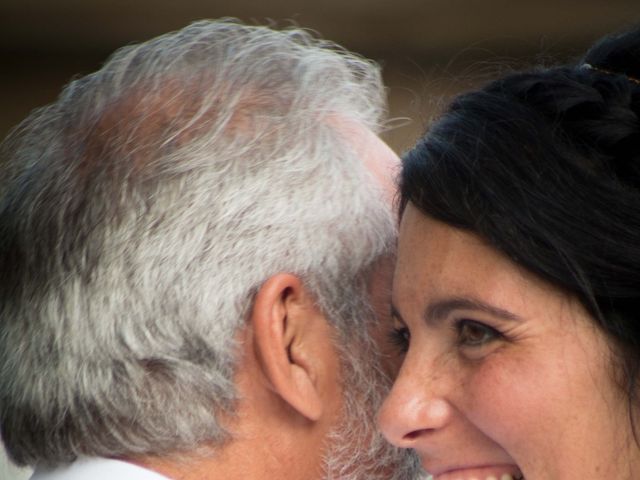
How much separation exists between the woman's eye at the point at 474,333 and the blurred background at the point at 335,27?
16.0 feet

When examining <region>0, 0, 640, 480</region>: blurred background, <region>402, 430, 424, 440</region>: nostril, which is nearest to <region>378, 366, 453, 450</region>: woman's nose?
<region>402, 430, 424, 440</region>: nostril

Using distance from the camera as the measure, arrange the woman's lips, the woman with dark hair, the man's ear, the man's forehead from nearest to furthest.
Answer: the woman with dark hair
the woman's lips
the man's ear
the man's forehead

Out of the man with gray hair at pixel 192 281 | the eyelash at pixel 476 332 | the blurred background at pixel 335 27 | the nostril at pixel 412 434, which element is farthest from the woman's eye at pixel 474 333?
the blurred background at pixel 335 27

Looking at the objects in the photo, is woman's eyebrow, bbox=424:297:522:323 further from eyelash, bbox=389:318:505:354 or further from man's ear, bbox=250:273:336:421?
man's ear, bbox=250:273:336:421

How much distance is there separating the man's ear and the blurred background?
4714 mm

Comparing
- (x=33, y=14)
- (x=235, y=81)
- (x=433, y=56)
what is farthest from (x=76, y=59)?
(x=235, y=81)

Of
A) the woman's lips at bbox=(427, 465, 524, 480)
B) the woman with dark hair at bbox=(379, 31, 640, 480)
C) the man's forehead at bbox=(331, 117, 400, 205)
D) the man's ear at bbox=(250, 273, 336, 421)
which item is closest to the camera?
the woman with dark hair at bbox=(379, 31, 640, 480)

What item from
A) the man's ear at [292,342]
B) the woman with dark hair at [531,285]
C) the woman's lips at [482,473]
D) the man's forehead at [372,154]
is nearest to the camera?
the woman with dark hair at [531,285]

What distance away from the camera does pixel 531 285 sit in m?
1.55

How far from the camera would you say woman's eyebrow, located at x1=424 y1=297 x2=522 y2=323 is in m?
1.56

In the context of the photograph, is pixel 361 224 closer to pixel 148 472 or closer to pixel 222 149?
pixel 222 149

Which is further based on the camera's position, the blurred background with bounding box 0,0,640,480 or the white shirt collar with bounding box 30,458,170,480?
the blurred background with bounding box 0,0,640,480

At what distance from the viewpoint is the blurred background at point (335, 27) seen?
674 cm

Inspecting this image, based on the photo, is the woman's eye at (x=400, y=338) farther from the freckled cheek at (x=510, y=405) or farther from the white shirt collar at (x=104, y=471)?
the white shirt collar at (x=104, y=471)
